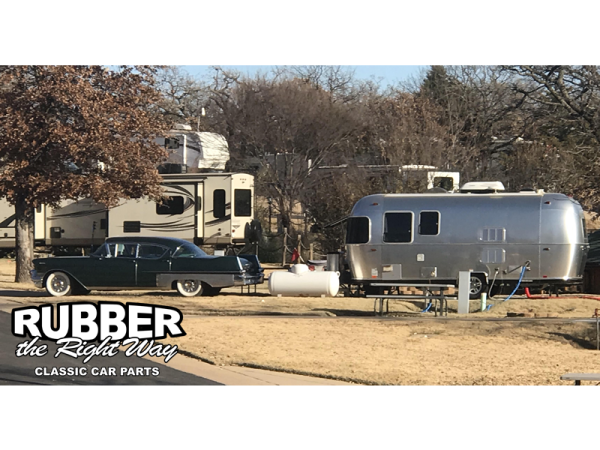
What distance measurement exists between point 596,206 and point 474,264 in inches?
108

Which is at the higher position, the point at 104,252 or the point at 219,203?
the point at 219,203

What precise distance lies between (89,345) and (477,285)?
23.8 ft

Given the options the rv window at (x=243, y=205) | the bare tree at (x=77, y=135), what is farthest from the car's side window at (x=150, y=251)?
the rv window at (x=243, y=205)

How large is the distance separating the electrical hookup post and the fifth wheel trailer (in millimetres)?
5171

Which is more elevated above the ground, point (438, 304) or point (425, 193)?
point (425, 193)

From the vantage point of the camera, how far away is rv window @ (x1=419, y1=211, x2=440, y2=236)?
1684cm

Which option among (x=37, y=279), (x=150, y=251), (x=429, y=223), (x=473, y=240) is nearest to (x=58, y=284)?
(x=37, y=279)

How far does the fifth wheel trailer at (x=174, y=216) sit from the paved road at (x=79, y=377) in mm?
5461

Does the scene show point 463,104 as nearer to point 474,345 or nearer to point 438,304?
point 438,304

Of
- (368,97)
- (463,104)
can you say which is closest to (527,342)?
(463,104)

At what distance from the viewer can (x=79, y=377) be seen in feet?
37.7

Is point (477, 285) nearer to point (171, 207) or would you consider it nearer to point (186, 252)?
point (186, 252)

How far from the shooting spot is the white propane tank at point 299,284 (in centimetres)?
1466

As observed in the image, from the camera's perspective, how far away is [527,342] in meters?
13.4
